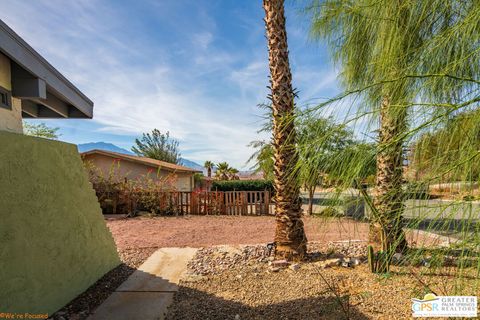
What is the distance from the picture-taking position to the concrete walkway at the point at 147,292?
136 inches

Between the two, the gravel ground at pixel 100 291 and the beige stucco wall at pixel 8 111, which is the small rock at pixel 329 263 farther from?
the beige stucco wall at pixel 8 111

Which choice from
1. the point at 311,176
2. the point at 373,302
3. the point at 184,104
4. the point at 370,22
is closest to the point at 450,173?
the point at 311,176

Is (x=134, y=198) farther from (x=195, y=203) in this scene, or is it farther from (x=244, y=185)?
(x=244, y=185)

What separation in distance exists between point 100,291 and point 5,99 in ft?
10.4

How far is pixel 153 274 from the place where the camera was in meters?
4.89

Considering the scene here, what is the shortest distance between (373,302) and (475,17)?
→ 3325 millimetres

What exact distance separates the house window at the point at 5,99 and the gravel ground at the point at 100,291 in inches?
111

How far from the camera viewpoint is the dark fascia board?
8.96ft

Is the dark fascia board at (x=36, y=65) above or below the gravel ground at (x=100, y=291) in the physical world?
above

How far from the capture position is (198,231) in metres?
8.98

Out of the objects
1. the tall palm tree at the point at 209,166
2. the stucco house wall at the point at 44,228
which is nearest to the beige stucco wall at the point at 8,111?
the stucco house wall at the point at 44,228

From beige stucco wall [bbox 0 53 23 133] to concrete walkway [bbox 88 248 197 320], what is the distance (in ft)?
9.38

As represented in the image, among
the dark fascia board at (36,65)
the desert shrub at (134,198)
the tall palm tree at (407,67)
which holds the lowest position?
the desert shrub at (134,198)

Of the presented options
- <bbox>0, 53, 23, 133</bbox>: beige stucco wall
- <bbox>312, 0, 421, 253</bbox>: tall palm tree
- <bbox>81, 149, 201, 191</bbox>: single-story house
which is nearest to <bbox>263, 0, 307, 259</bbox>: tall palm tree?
<bbox>312, 0, 421, 253</bbox>: tall palm tree
